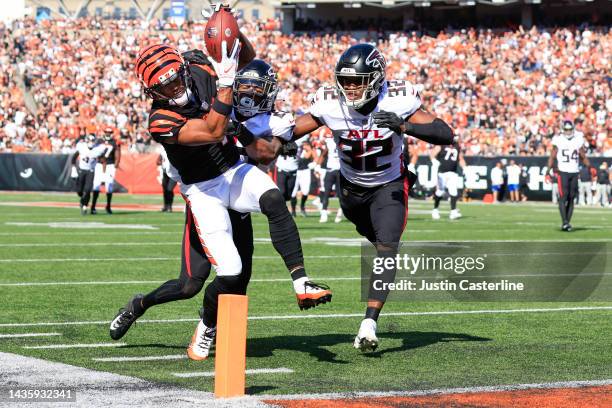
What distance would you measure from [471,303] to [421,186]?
2551 cm

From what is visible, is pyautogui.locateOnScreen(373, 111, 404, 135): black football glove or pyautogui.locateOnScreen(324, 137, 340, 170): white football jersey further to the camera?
pyautogui.locateOnScreen(324, 137, 340, 170): white football jersey

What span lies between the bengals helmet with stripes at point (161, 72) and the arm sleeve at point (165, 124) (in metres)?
0.12

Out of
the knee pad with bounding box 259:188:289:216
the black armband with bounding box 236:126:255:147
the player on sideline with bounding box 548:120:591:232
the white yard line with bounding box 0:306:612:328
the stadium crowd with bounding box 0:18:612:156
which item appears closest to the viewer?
the knee pad with bounding box 259:188:289:216

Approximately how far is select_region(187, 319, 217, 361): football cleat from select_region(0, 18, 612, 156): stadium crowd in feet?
86.9

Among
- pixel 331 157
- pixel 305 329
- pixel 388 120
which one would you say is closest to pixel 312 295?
pixel 388 120

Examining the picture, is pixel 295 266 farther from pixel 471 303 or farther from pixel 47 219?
pixel 47 219

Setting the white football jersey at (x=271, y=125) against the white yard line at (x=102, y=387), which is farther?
the white football jersey at (x=271, y=125)

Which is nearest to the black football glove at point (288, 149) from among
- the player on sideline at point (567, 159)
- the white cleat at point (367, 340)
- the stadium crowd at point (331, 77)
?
the white cleat at point (367, 340)

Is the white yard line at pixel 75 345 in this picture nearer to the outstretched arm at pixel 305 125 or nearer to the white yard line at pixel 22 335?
the white yard line at pixel 22 335

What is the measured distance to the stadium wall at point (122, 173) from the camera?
34.7 m

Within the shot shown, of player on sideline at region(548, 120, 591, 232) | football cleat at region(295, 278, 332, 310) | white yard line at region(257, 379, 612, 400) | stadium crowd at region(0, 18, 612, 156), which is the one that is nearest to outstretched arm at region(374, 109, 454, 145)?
football cleat at region(295, 278, 332, 310)

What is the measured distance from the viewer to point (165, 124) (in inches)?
255

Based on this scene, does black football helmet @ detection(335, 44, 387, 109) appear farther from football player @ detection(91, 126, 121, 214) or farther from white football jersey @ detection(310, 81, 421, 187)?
football player @ detection(91, 126, 121, 214)

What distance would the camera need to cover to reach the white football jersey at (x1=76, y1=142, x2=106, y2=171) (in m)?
24.0
